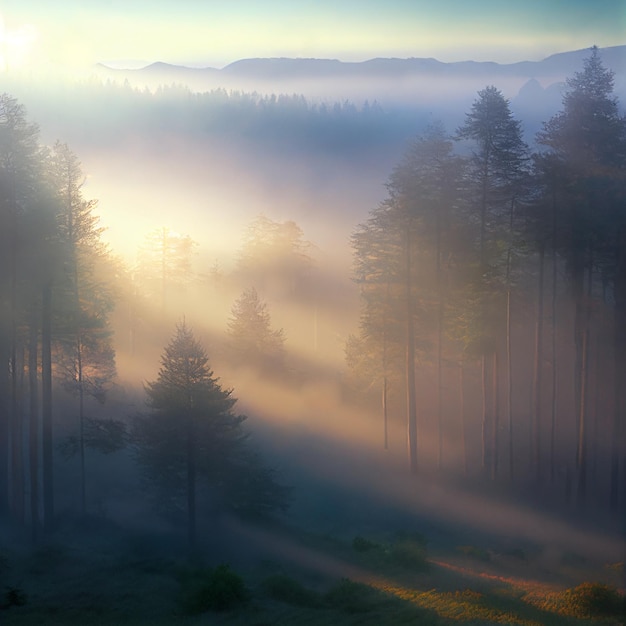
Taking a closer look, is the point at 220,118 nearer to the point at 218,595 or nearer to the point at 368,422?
the point at 368,422

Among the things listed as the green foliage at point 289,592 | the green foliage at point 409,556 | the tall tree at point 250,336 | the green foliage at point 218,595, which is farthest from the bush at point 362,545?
the tall tree at point 250,336

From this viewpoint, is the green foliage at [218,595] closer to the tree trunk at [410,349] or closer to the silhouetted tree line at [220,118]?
the tree trunk at [410,349]

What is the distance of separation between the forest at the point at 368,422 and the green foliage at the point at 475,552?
0.28ft

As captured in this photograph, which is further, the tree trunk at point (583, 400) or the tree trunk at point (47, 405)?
the tree trunk at point (583, 400)

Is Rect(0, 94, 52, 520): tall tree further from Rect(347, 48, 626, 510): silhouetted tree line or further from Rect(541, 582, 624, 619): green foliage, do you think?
Rect(541, 582, 624, 619): green foliage

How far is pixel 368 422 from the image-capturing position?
3597 centimetres

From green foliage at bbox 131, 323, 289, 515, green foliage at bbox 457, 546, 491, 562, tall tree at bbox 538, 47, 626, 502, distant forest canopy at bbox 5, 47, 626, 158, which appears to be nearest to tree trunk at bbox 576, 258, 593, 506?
tall tree at bbox 538, 47, 626, 502

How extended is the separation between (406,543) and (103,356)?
17.1 meters

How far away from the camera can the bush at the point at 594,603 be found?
1367 centimetres

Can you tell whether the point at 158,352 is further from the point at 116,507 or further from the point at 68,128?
the point at 68,128

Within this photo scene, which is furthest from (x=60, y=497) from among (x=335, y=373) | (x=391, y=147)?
(x=391, y=147)

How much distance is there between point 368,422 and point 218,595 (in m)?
22.2

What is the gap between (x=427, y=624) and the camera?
1281 cm

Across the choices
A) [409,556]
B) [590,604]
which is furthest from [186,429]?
[590,604]
